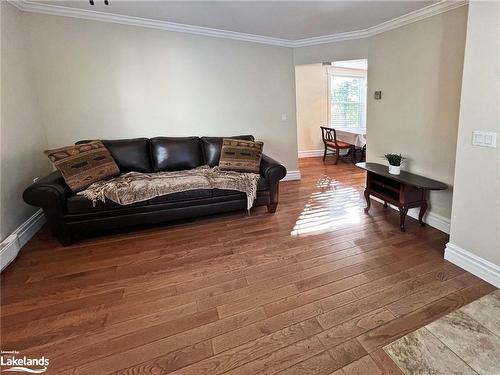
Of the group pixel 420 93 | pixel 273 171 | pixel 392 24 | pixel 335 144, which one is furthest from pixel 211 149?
pixel 335 144

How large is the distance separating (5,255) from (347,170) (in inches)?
213

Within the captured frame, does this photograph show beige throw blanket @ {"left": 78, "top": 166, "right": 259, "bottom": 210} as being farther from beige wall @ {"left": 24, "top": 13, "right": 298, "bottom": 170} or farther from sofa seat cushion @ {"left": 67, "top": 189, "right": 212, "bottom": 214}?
beige wall @ {"left": 24, "top": 13, "right": 298, "bottom": 170}

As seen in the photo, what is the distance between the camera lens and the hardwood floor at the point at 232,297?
1.48m

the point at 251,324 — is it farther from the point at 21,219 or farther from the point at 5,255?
the point at 21,219

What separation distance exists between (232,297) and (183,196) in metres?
1.44

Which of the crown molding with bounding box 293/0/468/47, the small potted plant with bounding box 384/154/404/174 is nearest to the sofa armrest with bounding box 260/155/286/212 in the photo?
the small potted plant with bounding box 384/154/404/174

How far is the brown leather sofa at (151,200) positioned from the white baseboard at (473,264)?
1.86 metres

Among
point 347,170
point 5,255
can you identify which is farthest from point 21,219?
point 347,170

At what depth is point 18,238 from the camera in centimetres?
267

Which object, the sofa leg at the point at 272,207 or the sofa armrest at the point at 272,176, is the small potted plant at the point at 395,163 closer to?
the sofa armrest at the point at 272,176

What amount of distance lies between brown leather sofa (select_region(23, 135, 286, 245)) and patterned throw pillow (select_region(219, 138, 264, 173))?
5.1 inches

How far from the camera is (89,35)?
11.1ft

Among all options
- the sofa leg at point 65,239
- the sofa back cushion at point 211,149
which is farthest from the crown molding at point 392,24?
the sofa leg at point 65,239

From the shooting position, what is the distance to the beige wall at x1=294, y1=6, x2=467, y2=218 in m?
2.68
